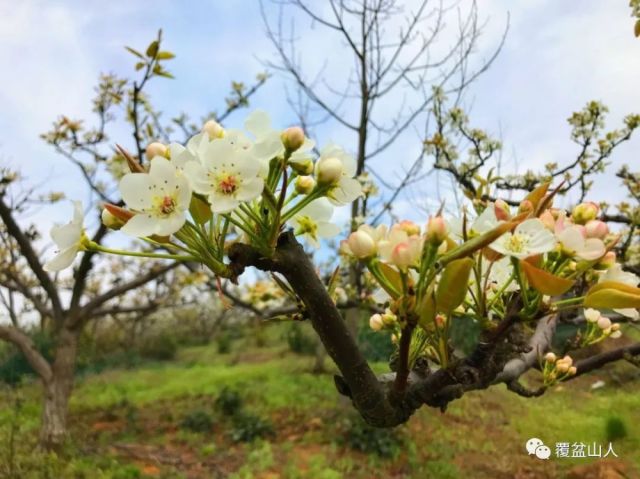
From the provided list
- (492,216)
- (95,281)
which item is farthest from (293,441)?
(95,281)

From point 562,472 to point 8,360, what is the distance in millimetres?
7512

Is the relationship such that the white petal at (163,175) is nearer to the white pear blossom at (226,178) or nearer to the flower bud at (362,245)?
the white pear blossom at (226,178)

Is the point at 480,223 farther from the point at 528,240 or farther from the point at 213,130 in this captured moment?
the point at 213,130

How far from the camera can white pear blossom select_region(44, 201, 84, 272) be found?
0.72 metres

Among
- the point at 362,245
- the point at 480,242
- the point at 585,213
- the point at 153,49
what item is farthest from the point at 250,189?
the point at 153,49

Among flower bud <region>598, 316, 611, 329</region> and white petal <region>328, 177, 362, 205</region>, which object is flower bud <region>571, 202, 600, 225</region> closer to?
white petal <region>328, 177, 362, 205</region>

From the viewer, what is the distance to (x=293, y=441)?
499 centimetres

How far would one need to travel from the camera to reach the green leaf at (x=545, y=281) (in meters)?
0.55

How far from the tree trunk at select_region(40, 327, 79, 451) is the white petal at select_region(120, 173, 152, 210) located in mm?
4693

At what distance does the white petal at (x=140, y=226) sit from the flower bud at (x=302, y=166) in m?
0.17

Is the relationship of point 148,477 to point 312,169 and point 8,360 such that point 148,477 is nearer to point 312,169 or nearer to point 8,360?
point 312,169

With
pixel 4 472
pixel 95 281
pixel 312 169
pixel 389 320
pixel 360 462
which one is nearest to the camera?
pixel 312 169

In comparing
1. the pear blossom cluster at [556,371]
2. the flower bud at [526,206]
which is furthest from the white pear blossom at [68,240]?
the pear blossom cluster at [556,371]

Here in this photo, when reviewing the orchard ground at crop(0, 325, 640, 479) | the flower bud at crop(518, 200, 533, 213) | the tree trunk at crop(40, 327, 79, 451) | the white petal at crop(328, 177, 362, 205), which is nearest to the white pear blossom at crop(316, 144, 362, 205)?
the white petal at crop(328, 177, 362, 205)
